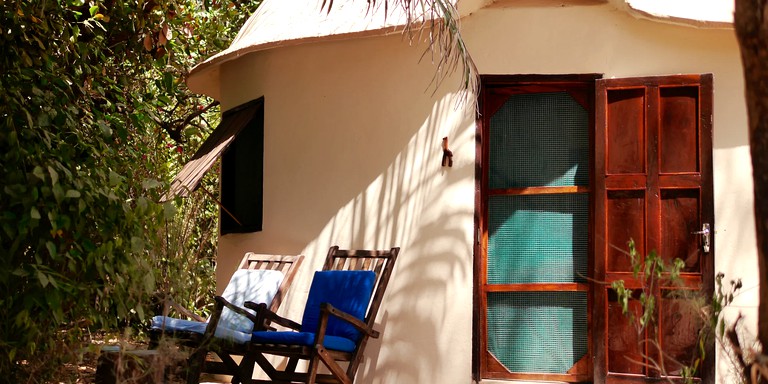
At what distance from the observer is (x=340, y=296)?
276 inches

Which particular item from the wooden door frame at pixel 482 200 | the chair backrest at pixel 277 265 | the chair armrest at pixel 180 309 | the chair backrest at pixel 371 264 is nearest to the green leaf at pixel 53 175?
the chair armrest at pixel 180 309

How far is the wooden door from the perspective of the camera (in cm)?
654

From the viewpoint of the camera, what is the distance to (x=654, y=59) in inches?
267

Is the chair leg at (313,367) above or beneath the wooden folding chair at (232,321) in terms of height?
beneath

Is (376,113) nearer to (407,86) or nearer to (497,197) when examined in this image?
(407,86)

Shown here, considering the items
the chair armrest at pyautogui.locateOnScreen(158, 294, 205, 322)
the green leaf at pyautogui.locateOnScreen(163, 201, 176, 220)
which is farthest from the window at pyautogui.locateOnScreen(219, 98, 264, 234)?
the green leaf at pyautogui.locateOnScreen(163, 201, 176, 220)

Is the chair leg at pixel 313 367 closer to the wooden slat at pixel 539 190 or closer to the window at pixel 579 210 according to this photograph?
the window at pixel 579 210

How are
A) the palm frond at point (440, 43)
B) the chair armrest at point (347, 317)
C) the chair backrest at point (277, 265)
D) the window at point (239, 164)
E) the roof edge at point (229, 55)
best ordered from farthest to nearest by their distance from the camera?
the window at point (239, 164), the chair backrest at point (277, 265), the roof edge at point (229, 55), the palm frond at point (440, 43), the chair armrest at point (347, 317)

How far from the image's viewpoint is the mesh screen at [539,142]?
7004mm

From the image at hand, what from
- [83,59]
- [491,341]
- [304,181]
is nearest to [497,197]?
[491,341]

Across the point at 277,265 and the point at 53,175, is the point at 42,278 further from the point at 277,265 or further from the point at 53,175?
the point at 277,265

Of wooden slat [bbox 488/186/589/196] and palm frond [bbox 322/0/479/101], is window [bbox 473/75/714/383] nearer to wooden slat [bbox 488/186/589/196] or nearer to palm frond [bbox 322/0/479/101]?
wooden slat [bbox 488/186/589/196]

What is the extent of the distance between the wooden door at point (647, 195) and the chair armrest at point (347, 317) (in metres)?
1.45

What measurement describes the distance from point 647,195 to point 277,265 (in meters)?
2.79
